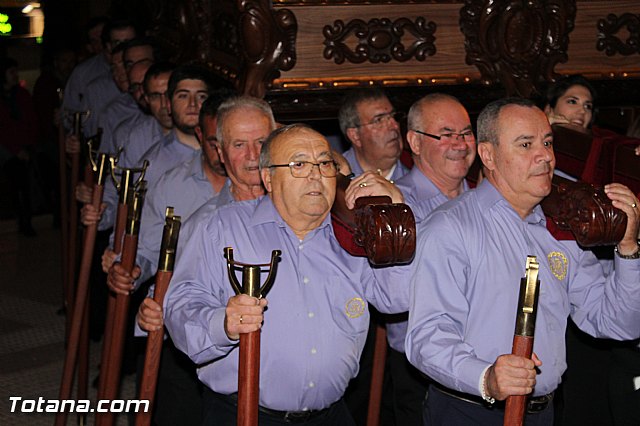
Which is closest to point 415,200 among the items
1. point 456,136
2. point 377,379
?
point 456,136

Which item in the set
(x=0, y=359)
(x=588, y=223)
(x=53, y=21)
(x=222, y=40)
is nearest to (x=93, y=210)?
(x=222, y=40)

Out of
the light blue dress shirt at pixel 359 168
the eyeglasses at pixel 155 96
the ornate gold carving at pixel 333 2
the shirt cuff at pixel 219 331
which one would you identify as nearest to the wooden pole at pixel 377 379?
the light blue dress shirt at pixel 359 168

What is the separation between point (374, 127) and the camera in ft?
16.0

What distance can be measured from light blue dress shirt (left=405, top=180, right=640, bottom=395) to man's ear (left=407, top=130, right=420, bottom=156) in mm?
1057

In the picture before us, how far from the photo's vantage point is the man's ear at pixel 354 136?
4.98m

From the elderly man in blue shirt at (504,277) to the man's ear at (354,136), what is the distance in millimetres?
1654

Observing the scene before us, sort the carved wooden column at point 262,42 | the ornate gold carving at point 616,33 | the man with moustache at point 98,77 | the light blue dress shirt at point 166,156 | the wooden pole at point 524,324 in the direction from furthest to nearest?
the man with moustache at point 98,77
the ornate gold carving at point 616,33
the light blue dress shirt at point 166,156
the carved wooden column at point 262,42
the wooden pole at point 524,324

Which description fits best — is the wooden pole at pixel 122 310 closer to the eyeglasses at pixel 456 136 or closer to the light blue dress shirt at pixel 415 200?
the light blue dress shirt at pixel 415 200

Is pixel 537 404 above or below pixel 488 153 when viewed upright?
below

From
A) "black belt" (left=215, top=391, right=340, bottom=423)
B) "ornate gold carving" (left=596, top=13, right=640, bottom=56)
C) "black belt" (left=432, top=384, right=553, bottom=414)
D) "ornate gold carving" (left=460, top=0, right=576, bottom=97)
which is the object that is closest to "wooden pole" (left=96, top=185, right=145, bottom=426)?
"black belt" (left=215, top=391, right=340, bottom=423)

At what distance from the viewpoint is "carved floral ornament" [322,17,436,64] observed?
4934mm

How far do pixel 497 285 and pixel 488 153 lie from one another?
1.42 ft

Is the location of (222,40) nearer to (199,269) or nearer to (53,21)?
(199,269)

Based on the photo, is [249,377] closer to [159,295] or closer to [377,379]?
[159,295]
